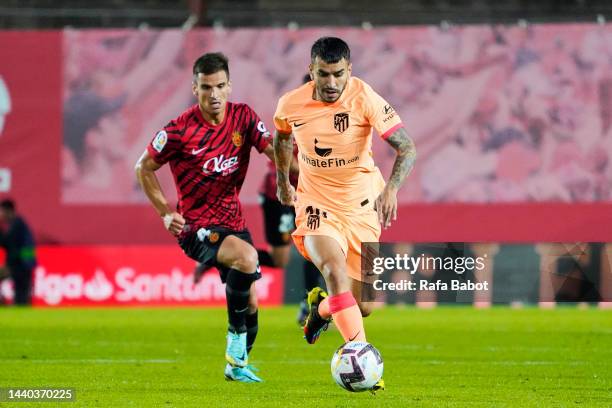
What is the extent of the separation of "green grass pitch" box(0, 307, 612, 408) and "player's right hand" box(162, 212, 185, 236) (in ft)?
3.24

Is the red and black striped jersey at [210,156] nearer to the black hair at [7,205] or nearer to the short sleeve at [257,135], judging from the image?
the short sleeve at [257,135]

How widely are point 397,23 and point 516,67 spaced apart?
1.80 meters

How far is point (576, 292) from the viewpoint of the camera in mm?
15633

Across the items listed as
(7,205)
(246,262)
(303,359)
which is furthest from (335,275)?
(7,205)

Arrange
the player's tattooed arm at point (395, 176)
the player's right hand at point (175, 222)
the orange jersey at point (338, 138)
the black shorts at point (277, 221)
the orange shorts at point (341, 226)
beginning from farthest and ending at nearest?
the black shorts at point (277, 221), the player's right hand at point (175, 222), the orange shorts at point (341, 226), the orange jersey at point (338, 138), the player's tattooed arm at point (395, 176)

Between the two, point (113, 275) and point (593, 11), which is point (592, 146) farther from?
point (113, 275)

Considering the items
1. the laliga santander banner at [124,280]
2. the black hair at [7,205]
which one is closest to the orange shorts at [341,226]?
the laliga santander banner at [124,280]

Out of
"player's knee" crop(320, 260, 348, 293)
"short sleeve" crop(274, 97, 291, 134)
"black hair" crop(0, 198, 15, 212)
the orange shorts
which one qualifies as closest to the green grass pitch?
"player's knee" crop(320, 260, 348, 293)

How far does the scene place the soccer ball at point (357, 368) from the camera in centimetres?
664

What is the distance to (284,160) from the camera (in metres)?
7.99

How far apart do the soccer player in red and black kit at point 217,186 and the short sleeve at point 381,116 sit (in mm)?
1087

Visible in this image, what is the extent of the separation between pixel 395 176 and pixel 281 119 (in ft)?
3.52

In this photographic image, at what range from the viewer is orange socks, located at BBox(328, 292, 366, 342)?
274 inches

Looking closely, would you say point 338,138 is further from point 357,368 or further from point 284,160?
point 357,368
